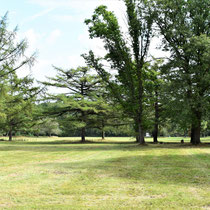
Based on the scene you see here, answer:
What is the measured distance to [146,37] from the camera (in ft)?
73.2

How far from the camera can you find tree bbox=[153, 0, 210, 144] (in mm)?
20859

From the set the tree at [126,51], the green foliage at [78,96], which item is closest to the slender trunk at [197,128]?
the tree at [126,51]

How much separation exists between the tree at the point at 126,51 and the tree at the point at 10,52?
265 inches

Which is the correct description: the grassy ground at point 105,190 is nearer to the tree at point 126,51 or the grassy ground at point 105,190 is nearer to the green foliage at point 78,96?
the tree at point 126,51

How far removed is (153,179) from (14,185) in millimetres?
3651

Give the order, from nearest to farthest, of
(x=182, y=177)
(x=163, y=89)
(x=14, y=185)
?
(x=14, y=185)
(x=182, y=177)
(x=163, y=89)

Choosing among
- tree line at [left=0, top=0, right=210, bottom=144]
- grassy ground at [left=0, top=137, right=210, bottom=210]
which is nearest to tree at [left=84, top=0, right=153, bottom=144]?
tree line at [left=0, top=0, right=210, bottom=144]

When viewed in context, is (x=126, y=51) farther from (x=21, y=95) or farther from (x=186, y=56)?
(x=21, y=95)

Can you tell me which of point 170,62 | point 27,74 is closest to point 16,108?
point 27,74

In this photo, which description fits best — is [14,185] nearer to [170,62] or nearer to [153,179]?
[153,179]

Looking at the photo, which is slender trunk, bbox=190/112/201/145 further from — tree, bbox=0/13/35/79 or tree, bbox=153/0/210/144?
tree, bbox=0/13/35/79

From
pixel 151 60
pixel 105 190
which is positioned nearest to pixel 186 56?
pixel 151 60

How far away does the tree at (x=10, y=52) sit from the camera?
17094mm

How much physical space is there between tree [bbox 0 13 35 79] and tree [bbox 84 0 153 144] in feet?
22.1
